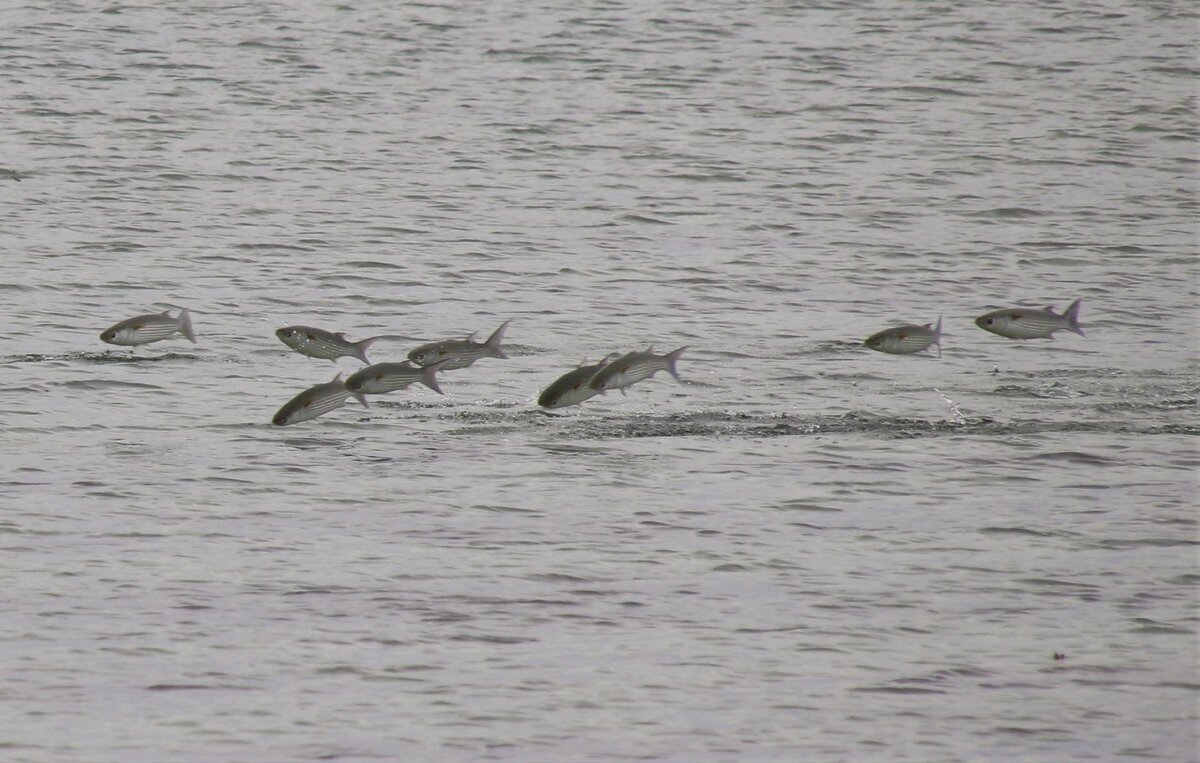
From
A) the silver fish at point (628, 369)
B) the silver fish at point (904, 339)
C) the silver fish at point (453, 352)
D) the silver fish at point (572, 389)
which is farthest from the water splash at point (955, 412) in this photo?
the silver fish at point (453, 352)

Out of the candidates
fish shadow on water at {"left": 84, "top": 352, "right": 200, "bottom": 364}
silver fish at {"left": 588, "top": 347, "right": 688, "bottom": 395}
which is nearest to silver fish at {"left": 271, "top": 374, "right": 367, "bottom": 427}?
silver fish at {"left": 588, "top": 347, "right": 688, "bottom": 395}

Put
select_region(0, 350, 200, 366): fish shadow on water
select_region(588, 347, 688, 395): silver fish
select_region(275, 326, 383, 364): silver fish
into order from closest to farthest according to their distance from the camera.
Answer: select_region(588, 347, 688, 395): silver fish
select_region(275, 326, 383, 364): silver fish
select_region(0, 350, 200, 366): fish shadow on water

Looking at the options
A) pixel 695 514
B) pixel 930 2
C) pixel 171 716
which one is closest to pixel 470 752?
pixel 171 716

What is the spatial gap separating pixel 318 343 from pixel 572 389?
278 centimetres

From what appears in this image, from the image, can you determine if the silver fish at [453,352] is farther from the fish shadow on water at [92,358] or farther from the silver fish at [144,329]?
the fish shadow on water at [92,358]

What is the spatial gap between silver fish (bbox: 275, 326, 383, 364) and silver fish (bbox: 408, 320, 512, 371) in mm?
682

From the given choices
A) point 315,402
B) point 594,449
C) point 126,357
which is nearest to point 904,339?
point 594,449

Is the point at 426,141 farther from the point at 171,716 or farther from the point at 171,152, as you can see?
the point at 171,716

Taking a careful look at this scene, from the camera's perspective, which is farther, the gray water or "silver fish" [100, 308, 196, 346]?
"silver fish" [100, 308, 196, 346]

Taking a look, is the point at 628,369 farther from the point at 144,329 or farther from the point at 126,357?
the point at 126,357

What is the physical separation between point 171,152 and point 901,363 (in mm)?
18188

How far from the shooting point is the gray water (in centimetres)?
1086

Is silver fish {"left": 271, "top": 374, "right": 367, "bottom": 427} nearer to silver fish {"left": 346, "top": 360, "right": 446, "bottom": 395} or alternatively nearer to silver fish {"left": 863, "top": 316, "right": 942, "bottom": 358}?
silver fish {"left": 346, "top": 360, "right": 446, "bottom": 395}

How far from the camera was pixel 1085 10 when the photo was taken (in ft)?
194
